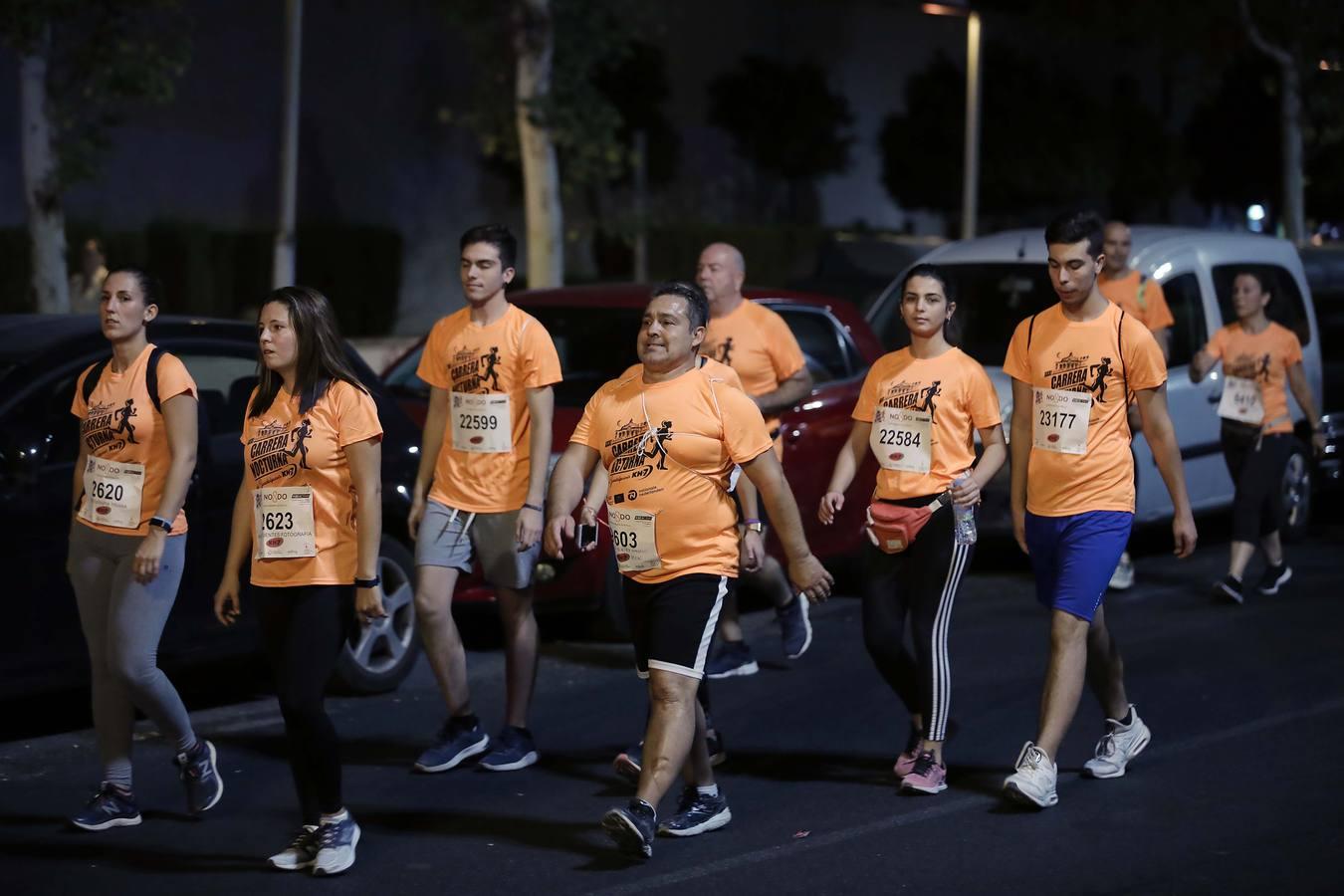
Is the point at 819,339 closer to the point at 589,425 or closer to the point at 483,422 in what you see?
the point at 483,422

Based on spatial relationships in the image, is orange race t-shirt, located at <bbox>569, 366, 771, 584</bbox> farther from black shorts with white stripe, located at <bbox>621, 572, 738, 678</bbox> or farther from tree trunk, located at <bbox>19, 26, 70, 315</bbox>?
tree trunk, located at <bbox>19, 26, 70, 315</bbox>

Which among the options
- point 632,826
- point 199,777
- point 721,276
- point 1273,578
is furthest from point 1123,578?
point 199,777

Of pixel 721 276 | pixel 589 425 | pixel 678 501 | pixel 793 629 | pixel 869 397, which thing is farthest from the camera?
pixel 793 629

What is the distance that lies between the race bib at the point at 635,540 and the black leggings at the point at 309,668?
0.79 metres

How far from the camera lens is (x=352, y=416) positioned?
5.81 metres

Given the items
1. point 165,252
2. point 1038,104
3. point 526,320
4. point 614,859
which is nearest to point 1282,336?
point 526,320

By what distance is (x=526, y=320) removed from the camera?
6980 millimetres

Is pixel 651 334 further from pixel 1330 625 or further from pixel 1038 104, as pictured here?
pixel 1038 104

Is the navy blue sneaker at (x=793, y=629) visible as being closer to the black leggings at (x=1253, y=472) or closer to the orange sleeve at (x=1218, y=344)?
the black leggings at (x=1253, y=472)

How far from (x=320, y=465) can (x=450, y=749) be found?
5.35ft

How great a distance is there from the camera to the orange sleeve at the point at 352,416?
5.80 meters

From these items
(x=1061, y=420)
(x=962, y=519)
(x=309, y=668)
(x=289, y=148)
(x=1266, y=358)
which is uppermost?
(x=289, y=148)

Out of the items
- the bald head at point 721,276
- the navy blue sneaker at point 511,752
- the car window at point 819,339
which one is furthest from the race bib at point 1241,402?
the navy blue sneaker at point 511,752

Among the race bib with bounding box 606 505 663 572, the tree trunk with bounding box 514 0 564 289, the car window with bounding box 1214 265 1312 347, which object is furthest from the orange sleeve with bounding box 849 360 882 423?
the tree trunk with bounding box 514 0 564 289
